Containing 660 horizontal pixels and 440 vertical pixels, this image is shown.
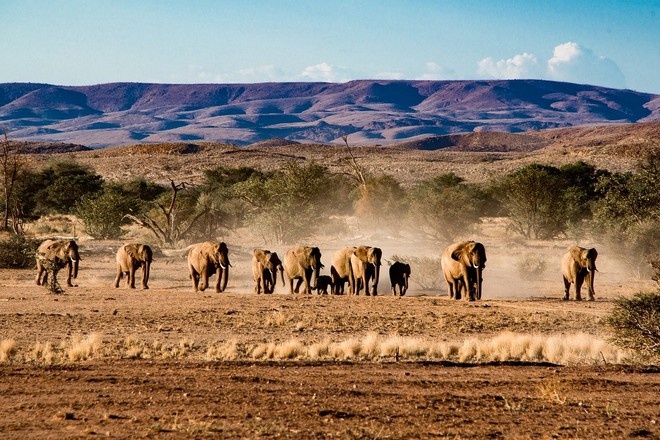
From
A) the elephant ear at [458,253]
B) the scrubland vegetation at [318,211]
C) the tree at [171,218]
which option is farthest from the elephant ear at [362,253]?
the tree at [171,218]

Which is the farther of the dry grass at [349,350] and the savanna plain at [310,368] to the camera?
the dry grass at [349,350]

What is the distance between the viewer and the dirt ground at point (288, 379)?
398 inches

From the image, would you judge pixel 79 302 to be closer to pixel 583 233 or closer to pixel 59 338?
pixel 59 338

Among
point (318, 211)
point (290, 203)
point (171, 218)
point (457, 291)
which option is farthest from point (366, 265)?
point (318, 211)

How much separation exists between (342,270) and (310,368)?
1424 centimetres

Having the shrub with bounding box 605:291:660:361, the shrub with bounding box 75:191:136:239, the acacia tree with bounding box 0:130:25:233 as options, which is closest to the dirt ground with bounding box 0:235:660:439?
the shrub with bounding box 605:291:660:361

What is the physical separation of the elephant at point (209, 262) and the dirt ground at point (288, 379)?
296 cm

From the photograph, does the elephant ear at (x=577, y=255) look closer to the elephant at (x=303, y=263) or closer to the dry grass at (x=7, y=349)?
the elephant at (x=303, y=263)

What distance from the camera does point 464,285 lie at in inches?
1004

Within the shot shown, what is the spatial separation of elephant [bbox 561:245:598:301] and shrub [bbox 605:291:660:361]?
401 inches

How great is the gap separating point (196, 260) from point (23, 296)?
5.16m

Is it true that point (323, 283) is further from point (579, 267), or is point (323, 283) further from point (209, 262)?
point (579, 267)

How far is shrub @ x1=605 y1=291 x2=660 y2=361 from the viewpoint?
15164 millimetres

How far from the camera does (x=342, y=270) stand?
27.9 meters
